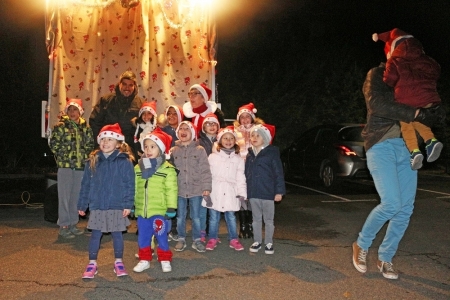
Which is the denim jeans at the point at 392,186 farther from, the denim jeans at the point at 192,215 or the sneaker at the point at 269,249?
the denim jeans at the point at 192,215

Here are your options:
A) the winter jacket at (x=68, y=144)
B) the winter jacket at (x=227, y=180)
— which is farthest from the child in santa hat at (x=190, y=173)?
the winter jacket at (x=68, y=144)

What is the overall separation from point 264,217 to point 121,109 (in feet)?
7.76

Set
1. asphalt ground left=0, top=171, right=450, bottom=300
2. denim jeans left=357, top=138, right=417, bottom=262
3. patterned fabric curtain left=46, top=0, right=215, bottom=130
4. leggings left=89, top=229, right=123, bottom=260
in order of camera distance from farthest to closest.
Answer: patterned fabric curtain left=46, top=0, right=215, bottom=130 < leggings left=89, top=229, right=123, bottom=260 < denim jeans left=357, top=138, right=417, bottom=262 < asphalt ground left=0, top=171, right=450, bottom=300

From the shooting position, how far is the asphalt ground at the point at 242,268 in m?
4.16

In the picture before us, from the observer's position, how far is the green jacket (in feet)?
15.9

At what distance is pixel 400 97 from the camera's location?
425cm

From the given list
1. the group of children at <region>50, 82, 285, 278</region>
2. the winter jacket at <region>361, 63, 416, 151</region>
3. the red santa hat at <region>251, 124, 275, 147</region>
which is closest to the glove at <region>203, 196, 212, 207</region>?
the group of children at <region>50, 82, 285, 278</region>

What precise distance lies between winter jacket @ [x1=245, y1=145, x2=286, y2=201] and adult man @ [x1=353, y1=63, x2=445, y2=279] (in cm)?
125

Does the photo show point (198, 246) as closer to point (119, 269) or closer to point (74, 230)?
point (119, 269)

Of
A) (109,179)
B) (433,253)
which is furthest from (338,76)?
(109,179)

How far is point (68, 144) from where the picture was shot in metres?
6.14

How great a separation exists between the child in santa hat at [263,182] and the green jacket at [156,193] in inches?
44.4

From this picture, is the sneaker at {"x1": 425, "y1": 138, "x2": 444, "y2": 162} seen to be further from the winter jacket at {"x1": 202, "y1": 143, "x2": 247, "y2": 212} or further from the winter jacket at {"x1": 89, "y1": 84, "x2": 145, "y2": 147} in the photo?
the winter jacket at {"x1": 89, "y1": 84, "x2": 145, "y2": 147}

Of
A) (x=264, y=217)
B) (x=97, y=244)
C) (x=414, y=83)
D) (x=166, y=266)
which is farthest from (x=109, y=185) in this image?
(x=414, y=83)
